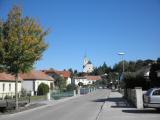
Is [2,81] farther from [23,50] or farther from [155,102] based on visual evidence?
[155,102]

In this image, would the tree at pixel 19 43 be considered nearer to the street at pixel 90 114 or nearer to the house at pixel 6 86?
the street at pixel 90 114

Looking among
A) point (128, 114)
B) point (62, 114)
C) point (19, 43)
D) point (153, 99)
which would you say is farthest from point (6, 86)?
point (153, 99)

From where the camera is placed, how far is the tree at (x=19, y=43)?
29.0 meters

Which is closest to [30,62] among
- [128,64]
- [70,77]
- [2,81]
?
[2,81]

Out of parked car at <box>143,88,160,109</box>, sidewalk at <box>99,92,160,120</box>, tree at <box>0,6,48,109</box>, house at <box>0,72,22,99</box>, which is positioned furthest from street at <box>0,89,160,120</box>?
house at <box>0,72,22,99</box>

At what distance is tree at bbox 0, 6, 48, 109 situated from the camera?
95.1 feet

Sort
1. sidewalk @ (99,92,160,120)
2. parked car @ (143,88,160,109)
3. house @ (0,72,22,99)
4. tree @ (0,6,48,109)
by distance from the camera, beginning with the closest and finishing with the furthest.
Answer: sidewalk @ (99,92,160,120) → parked car @ (143,88,160,109) → tree @ (0,6,48,109) → house @ (0,72,22,99)

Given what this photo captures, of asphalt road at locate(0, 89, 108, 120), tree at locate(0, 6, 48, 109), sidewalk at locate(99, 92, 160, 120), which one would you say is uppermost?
tree at locate(0, 6, 48, 109)

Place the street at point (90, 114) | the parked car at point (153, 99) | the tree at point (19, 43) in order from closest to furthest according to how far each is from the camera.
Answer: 1. the street at point (90, 114)
2. the parked car at point (153, 99)
3. the tree at point (19, 43)

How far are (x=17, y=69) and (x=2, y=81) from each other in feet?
90.2

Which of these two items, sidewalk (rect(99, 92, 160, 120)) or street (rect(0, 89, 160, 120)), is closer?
sidewalk (rect(99, 92, 160, 120))

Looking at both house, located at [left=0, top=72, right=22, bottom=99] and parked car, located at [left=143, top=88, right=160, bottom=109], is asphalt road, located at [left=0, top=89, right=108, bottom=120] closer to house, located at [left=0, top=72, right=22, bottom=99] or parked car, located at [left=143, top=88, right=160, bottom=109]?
parked car, located at [left=143, top=88, right=160, bottom=109]

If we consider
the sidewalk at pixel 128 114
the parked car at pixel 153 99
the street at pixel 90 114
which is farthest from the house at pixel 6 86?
the parked car at pixel 153 99

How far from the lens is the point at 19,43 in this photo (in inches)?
1151
